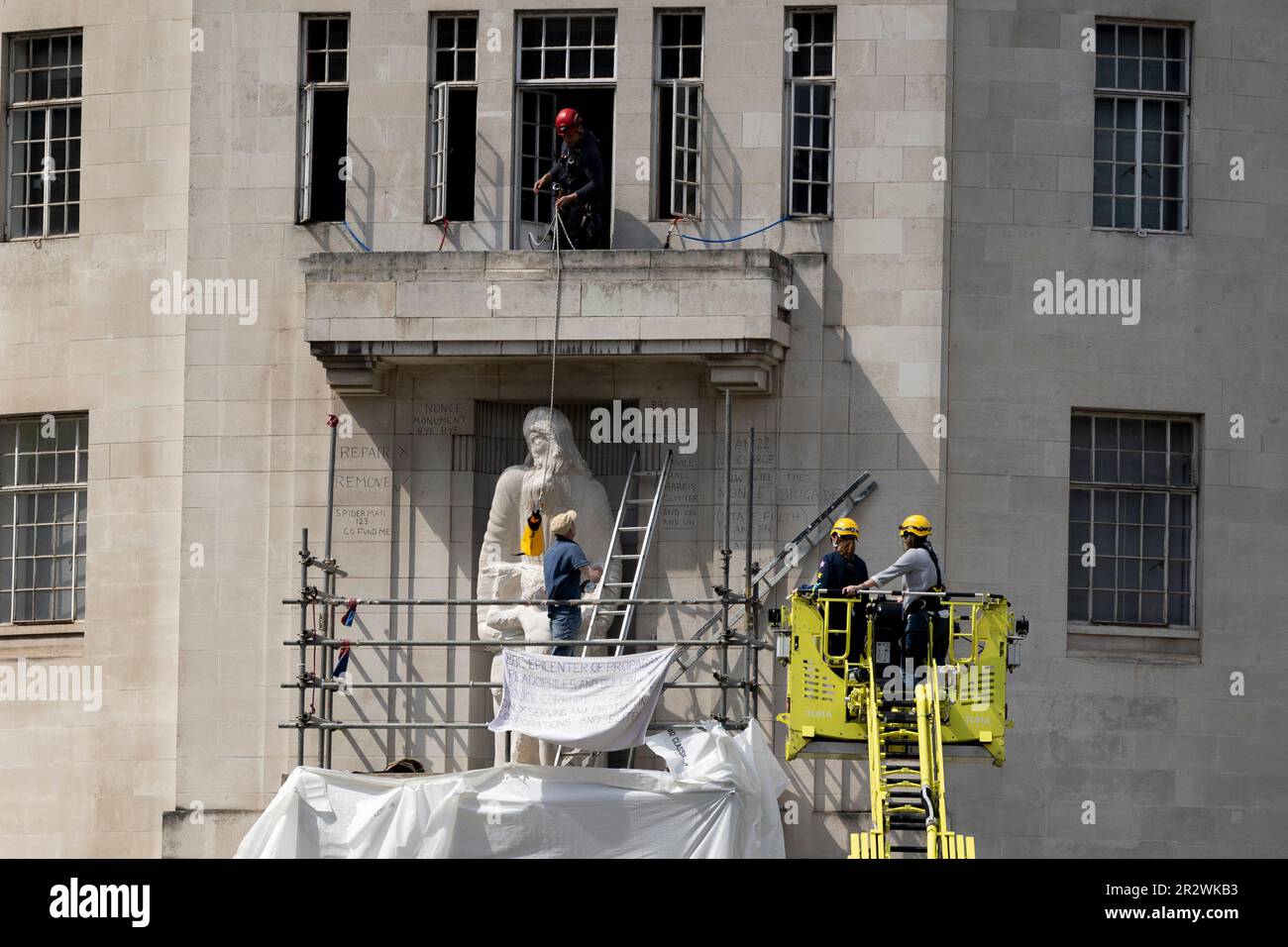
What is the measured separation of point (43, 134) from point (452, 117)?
16.9 feet

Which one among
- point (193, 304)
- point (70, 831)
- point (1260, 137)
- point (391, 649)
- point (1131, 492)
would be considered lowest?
point (70, 831)

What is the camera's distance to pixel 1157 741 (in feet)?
93.6

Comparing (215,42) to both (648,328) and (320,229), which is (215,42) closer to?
(320,229)

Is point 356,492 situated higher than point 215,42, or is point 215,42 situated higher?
point 215,42

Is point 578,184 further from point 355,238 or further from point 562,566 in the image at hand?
point 562,566

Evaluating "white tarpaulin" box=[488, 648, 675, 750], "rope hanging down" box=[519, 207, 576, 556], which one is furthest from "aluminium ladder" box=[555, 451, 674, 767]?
"white tarpaulin" box=[488, 648, 675, 750]

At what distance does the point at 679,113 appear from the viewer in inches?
1131

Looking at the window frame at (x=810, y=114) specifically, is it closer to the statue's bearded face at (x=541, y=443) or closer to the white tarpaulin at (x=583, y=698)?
the statue's bearded face at (x=541, y=443)

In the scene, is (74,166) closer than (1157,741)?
No

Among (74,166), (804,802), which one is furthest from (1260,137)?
(74,166)

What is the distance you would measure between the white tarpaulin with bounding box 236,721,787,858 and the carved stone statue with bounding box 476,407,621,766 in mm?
3058

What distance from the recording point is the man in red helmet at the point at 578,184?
2820 centimetres

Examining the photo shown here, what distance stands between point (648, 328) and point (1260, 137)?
733 cm

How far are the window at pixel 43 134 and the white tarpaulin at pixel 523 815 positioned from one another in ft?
29.9
